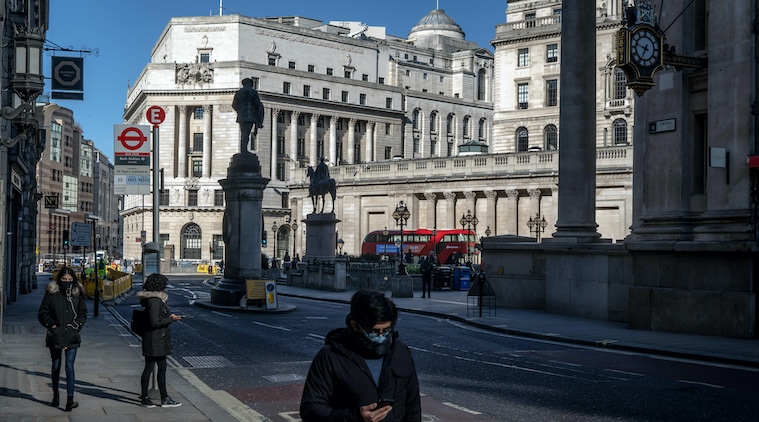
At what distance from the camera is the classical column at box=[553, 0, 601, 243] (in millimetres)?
30016

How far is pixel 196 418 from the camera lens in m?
12.1

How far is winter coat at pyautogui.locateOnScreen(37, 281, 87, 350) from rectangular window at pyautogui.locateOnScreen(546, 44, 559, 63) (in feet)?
245

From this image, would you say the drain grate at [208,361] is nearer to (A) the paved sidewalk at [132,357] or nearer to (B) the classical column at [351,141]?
(A) the paved sidewalk at [132,357]

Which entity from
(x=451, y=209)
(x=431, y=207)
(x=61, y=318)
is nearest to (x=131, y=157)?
(x=61, y=318)

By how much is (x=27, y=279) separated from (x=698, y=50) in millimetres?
34501

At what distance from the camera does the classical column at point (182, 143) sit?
102938 millimetres

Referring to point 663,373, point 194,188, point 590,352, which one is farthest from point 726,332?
point 194,188

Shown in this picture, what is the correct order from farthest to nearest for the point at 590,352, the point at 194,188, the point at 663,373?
1. the point at 194,188
2. the point at 590,352
3. the point at 663,373

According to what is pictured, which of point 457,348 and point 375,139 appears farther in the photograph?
point 375,139

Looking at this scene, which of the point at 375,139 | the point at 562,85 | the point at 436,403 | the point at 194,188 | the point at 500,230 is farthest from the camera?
the point at 375,139

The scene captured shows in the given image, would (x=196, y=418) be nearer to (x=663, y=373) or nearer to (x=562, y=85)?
(x=663, y=373)

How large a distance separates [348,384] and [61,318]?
834 cm

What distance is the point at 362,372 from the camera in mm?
5684

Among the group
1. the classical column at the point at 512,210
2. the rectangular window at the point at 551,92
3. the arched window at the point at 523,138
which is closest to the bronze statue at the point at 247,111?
the classical column at the point at 512,210
